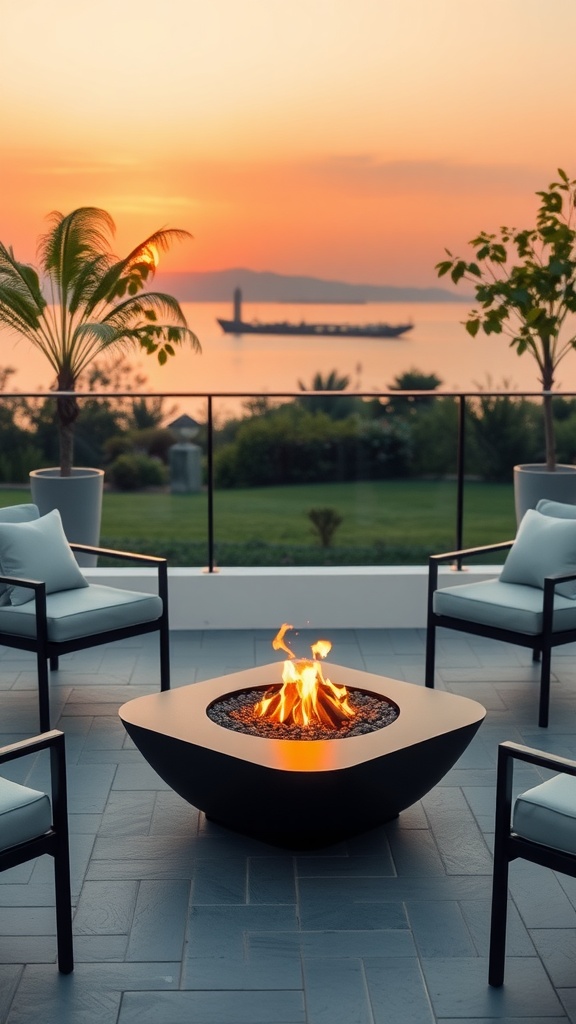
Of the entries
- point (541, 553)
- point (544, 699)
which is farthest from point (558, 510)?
point (544, 699)

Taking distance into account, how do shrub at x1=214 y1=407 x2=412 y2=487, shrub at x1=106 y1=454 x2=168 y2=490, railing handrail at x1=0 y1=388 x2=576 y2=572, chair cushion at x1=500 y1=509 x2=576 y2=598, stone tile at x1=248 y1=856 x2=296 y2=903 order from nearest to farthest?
1. stone tile at x1=248 y1=856 x2=296 y2=903
2. chair cushion at x1=500 y1=509 x2=576 y2=598
3. railing handrail at x1=0 y1=388 x2=576 y2=572
4. shrub at x1=106 y1=454 x2=168 y2=490
5. shrub at x1=214 y1=407 x2=412 y2=487

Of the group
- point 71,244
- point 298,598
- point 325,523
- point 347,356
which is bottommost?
Result: point 325,523

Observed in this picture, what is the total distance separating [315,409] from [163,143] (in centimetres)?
643

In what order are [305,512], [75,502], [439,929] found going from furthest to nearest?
[305,512], [75,502], [439,929]

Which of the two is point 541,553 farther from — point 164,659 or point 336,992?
point 336,992

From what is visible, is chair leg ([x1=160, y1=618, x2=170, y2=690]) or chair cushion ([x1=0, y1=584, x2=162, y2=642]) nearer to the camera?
chair cushion ([x1=0, y1=584, x2=162, y2=642])

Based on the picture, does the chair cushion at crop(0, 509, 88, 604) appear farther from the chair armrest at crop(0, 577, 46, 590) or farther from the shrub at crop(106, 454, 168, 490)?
the shrub at crop(106, 454, 168, 490)

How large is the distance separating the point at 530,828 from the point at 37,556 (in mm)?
2631

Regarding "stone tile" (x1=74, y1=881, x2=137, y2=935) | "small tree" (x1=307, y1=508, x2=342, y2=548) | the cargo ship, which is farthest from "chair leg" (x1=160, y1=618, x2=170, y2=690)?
the cargo ship

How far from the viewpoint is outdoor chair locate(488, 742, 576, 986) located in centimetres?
250

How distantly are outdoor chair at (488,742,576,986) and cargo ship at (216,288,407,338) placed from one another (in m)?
15.1

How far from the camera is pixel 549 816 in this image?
252cm

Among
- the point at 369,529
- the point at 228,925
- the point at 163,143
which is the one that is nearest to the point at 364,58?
the point at 163,143

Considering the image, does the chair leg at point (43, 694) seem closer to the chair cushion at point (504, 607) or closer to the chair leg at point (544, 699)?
the chair cushion at point (504, 607)
